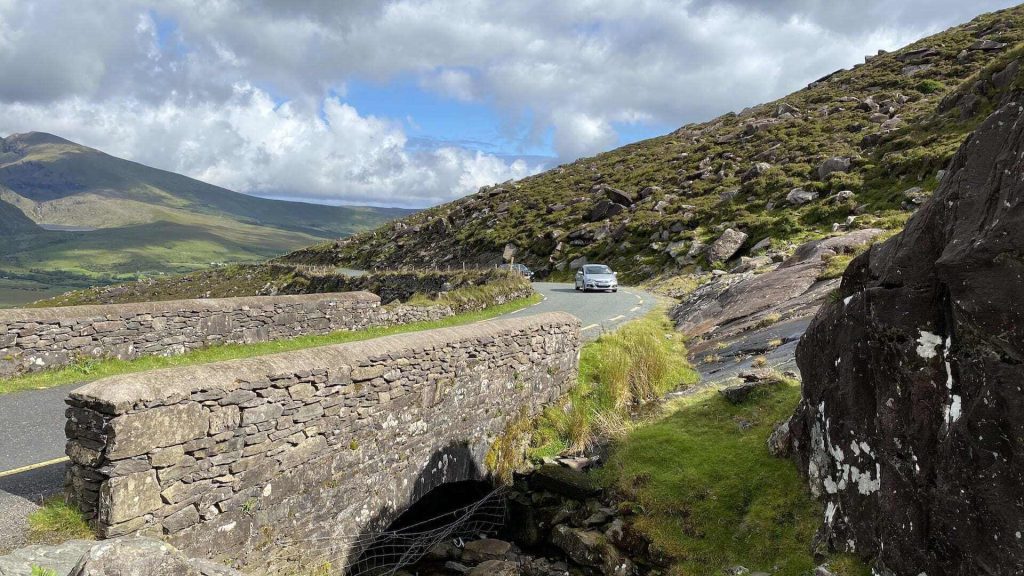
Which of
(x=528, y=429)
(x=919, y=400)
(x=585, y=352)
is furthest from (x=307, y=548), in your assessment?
(x=585, y=352)

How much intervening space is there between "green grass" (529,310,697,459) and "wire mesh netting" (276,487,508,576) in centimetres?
189

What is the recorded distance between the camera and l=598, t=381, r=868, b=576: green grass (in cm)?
823

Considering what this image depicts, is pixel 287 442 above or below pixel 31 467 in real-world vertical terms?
above

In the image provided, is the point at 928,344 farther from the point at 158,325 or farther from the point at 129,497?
the point at 158,325

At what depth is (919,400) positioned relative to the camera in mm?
6059

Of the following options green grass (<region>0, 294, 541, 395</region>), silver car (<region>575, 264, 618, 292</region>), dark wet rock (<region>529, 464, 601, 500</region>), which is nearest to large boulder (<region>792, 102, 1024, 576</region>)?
dark wet rock (<region>529, 464, 601, 500</region>)

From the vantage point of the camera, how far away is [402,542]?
10.5 meters

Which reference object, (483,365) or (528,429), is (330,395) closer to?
(483,365)

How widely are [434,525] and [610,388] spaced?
5750mm

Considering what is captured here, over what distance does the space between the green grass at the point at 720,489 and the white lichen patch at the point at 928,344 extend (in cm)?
269

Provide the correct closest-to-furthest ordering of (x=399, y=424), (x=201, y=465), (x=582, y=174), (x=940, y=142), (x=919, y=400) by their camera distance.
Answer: (x=919, y=400)
(x=201, y=465)
(x=399, y=424)
(x=940, y=142)
(x=582, y=174)

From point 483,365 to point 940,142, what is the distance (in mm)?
41356

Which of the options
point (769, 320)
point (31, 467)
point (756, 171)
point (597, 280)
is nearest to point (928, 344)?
point (769, 320)

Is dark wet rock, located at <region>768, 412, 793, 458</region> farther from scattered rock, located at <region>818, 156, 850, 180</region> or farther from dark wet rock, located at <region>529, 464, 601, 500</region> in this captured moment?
scattered rock, located at <region>818, 156, 850, 180</region>
